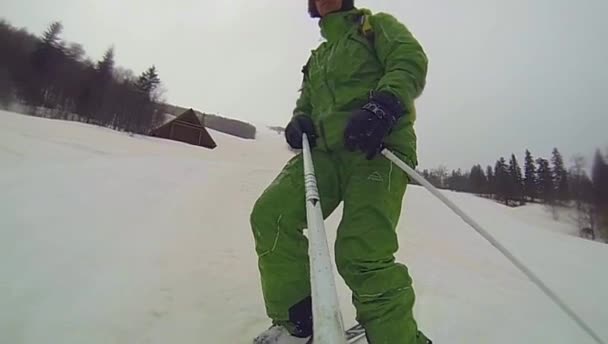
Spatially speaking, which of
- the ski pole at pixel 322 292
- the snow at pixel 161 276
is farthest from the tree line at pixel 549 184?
the ski pole at pixel 322 292

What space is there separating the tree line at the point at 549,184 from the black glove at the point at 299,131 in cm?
1456

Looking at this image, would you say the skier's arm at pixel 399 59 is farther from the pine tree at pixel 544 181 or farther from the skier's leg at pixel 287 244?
the pine tree at pixel 544 181

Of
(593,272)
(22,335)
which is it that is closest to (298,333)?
(22,335)

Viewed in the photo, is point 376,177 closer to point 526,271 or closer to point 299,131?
point 299,131

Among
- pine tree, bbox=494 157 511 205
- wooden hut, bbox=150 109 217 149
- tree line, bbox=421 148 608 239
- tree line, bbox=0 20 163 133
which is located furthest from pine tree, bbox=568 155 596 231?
tree line, bbox=0 20 163 133

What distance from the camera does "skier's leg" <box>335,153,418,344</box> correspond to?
1.09 m

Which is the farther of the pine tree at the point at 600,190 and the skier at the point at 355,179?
the pine tree at the point at 600,190

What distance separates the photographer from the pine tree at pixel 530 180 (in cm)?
1997

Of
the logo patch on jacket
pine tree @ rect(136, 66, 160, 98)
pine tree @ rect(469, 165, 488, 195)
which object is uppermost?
pine tree @ rect(136, 66, 160, 98)

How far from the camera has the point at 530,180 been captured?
2158 centimetres

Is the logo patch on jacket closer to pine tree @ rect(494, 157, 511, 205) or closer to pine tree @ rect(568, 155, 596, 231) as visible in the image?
pine tree @ rect(568, 155, 596, 231)

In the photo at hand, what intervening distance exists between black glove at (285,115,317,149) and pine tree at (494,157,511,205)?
20.3 metres

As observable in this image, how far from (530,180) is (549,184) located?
4.10 ft

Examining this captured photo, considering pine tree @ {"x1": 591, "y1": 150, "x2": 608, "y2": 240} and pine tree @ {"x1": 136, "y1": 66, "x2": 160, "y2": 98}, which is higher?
pine tree @ {"x1": 136, "y1": 66, "x2": 160, "y2": 98}
